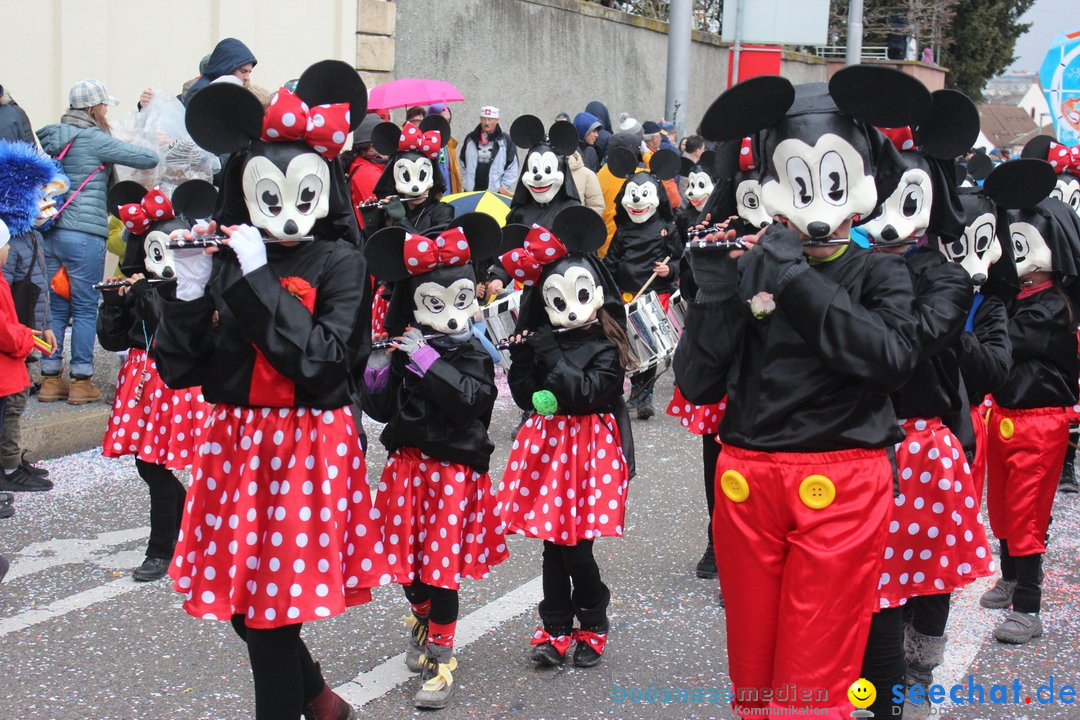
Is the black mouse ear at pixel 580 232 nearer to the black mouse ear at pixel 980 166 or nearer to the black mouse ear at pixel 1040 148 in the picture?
the black mouse ear at pixel 980 166

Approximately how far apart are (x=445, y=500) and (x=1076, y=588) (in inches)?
134

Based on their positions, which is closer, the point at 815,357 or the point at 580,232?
the point at 815,357

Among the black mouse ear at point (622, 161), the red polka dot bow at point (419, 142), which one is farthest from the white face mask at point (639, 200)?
the red polka dot bow at point (419, 142)

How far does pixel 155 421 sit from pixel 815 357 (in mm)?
3314

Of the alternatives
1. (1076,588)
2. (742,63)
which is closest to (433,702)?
(1076,588)

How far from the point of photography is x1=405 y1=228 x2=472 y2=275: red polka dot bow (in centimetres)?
425

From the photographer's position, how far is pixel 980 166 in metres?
6.11

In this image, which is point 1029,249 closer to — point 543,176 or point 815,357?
point 815,357

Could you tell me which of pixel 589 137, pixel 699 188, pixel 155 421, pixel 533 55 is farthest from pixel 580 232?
pixel 533 55

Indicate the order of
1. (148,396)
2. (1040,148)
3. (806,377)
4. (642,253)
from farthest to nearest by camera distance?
(642,253)
(1040,148)
(148,396)
(806,377)

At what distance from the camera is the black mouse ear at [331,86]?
12.1 feet

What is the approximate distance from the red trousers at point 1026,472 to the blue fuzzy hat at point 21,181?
483cm

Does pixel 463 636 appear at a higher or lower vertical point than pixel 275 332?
lower

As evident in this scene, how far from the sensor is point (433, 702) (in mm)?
4125
